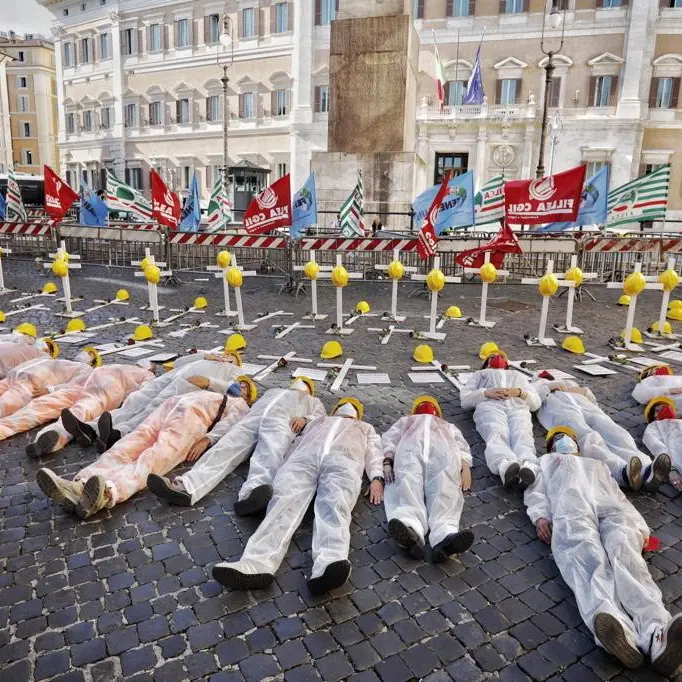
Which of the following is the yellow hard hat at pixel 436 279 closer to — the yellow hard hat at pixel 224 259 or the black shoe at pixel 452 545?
the yellow hard hat at pixel 224 259

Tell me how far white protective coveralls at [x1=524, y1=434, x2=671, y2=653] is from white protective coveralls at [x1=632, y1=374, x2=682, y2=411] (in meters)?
2.67

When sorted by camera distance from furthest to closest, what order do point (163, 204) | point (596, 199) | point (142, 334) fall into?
1. point (163, 204)
2. point (596, 199)
3. point (142, 334)

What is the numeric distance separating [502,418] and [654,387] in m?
2.16

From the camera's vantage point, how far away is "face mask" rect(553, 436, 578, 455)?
4.46m

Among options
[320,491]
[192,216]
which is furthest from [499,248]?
[192,216]

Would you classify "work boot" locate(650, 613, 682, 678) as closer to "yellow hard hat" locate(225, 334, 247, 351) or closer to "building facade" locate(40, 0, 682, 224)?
"yellow hard hat" locate(225, 334, 247, 351)

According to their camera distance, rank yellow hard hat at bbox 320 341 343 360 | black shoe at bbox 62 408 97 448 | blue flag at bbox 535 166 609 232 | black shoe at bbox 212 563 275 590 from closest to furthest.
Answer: black shoe at bbox 212 563 275 590
black shoe at bbox 62 408 97 448
yellow hard hat at bbox 320 341 343 360
blue flag at bbox 535 166 609 232

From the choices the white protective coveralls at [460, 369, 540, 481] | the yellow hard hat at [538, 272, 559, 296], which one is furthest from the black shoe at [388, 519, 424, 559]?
the yellow hard hat at [538, 272, 559, 296]

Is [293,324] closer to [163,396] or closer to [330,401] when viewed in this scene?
[330,401]

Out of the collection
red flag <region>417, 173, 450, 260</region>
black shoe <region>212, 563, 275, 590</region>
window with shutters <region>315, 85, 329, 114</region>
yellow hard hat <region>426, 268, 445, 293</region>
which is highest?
window with shutters <region>315, 85, 329, 114</region>

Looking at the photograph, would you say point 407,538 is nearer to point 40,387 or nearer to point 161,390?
point 161,390

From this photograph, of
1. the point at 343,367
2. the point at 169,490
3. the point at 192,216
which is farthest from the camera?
the point at 192,216

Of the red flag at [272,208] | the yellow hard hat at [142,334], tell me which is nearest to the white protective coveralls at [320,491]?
the yellow hard hat at [142,334]

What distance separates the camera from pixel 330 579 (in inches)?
136
